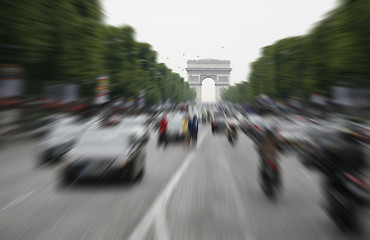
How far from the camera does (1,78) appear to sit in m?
12.8

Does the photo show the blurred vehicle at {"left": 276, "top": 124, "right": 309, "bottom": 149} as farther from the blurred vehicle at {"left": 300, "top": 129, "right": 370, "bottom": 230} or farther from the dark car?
the dark car

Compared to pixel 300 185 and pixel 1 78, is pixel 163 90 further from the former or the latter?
pixel 300 185

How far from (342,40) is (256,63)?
29122 mm

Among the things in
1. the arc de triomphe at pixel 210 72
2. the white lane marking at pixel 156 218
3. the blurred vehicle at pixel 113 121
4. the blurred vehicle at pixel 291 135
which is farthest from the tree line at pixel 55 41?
the arc de triomphe at pixel 210 72

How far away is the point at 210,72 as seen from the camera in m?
116

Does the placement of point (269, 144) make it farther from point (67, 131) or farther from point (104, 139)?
point (67, 131)

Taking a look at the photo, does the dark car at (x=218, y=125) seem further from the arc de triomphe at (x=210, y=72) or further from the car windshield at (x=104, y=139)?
the arc de triomphe at (x=210, y=72)

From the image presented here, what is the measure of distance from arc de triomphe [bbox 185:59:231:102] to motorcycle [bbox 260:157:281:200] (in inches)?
4382

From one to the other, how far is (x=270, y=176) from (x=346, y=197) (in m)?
1.65

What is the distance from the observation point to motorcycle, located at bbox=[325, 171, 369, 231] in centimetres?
380

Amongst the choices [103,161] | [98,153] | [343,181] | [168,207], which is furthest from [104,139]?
[343,181]

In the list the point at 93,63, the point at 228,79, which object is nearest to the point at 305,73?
the point at 93,63

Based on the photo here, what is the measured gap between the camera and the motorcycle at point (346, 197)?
3797 millimetres

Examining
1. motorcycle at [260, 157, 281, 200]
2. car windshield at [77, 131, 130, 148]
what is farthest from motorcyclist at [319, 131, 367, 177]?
car windshield at [77, 131, 130, 148]
